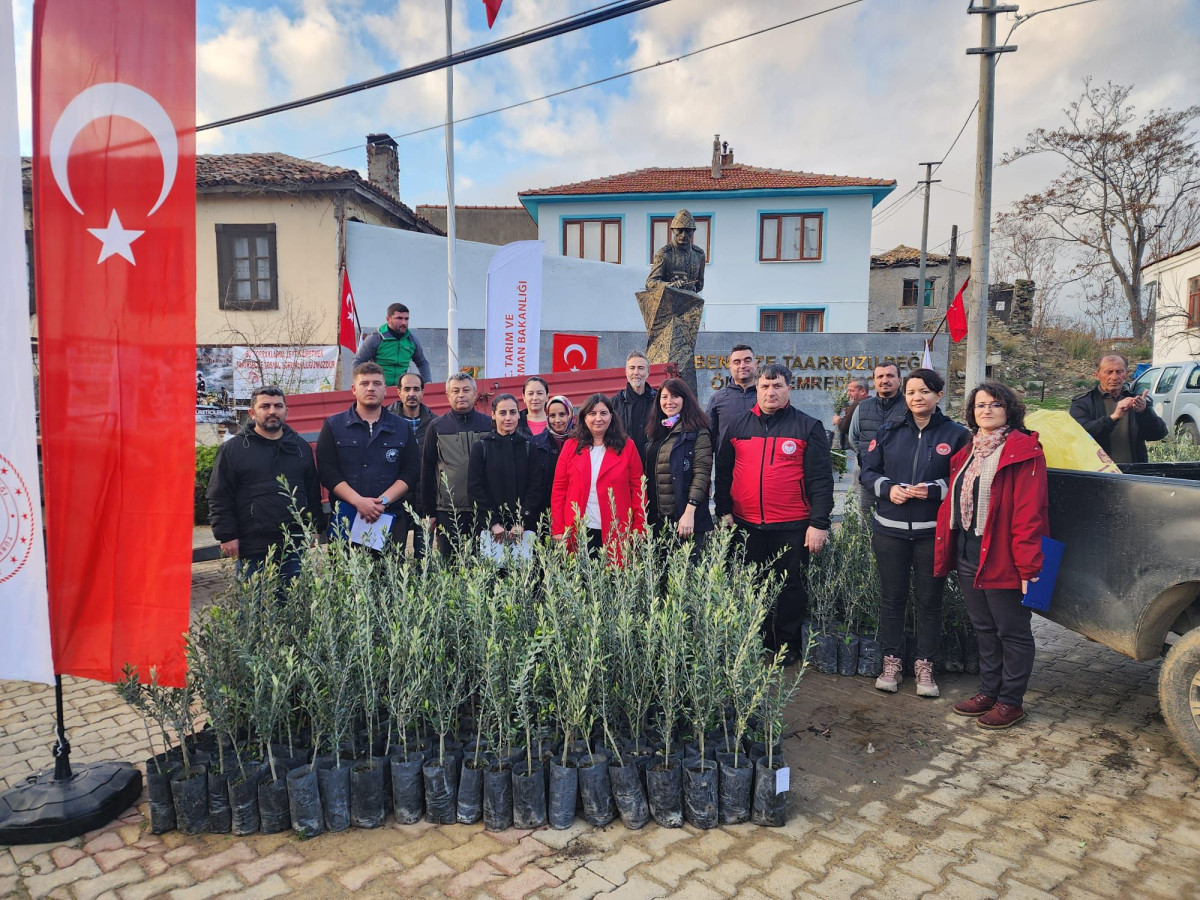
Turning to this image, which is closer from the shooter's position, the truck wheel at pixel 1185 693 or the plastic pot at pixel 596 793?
the plastic pot at pixel 596 793

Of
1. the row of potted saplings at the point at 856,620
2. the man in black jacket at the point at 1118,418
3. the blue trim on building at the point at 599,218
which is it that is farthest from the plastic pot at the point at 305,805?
the blue trim on building at the point at 599,218

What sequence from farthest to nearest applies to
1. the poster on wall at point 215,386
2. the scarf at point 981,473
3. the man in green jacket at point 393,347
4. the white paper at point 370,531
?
the poster on wall at point 215,386, the man in green jacket at point 393,347, the white paper at point 370,531, the scarf at point 981,473

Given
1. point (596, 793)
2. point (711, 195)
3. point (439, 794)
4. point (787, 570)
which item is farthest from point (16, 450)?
point (711, 195)

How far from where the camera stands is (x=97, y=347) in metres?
2.92

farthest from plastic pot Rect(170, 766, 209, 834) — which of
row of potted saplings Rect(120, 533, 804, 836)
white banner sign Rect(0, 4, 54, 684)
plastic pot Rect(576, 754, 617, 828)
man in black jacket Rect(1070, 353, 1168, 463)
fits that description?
man in black jacket Rect(1070, 353, 1168, 463)

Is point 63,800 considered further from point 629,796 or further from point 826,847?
point 826,847

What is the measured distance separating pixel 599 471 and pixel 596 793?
203 cm

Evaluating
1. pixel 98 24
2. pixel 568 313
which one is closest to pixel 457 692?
pixel 98 24

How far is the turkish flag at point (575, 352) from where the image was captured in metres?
14.4

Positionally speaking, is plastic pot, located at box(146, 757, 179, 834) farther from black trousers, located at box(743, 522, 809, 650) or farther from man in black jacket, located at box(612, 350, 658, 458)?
man in black jacket, located at box(612, 350, 658, 458)

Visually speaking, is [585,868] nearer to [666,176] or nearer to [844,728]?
[844,728]

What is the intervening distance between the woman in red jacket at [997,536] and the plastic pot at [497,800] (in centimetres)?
251

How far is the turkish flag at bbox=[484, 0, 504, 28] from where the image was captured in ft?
28.5

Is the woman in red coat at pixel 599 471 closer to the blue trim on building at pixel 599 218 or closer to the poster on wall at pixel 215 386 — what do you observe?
the poster on wall at pixel 215 386
